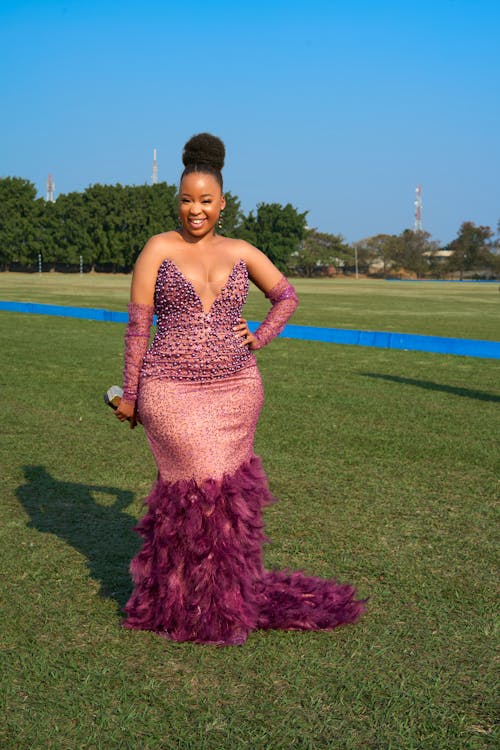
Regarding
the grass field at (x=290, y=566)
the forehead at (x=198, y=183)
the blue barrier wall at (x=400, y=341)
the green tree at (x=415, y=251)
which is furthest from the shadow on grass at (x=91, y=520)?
the green tree at (x=415, y=251)

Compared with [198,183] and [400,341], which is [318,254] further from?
[198,183]

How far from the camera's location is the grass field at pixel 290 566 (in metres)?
2.82

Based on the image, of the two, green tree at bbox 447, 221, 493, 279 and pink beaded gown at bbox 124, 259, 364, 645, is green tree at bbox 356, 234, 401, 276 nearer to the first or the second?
green tree at bbox 447, 221, 493, 279

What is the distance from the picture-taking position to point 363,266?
356 ft

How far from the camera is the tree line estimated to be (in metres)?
80.5

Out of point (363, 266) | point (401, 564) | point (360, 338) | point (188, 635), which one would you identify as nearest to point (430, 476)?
point (401, 564)

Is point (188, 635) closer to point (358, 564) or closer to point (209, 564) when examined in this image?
point (209, 564)

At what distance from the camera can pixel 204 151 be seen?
11.6 feet

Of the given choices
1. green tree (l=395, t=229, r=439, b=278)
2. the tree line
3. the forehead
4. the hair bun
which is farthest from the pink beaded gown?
green tree (l=395, t=229, r=439, b=278)

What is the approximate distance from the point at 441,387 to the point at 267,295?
7.50 meters

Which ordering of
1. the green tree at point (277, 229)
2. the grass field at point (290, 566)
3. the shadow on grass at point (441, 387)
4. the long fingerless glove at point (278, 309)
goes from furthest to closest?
1. the green tree at point (277, 229)
2. the shadow on grass at point (441, 387)
3. the long fingerless glove at point (278, 309)
4. the grass field at point (290, 566)

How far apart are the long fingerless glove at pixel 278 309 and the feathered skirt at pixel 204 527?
244 millimetres

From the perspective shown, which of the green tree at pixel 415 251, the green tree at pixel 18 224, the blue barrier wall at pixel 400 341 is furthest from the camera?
the green tree at pixel 415 251

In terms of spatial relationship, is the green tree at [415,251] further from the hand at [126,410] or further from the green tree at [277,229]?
the hand at [126,410]
